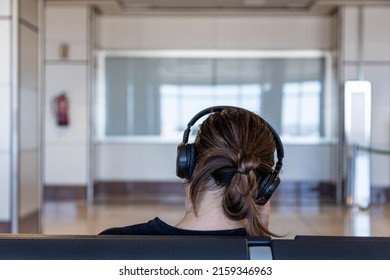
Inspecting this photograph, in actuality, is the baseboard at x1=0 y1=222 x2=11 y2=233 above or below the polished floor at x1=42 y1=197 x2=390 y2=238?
above

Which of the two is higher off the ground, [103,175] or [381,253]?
[381,253]

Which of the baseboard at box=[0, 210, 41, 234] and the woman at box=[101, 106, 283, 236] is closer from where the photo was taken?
the woman at box=[101, 106, 283, 236]

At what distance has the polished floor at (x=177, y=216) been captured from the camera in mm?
6726

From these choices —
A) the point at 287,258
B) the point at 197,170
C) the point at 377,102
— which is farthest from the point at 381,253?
the point at 377,102

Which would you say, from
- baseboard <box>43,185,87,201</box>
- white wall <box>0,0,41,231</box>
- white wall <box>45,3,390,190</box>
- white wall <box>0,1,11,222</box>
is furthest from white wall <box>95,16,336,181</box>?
white wall <box>0,1,11,222</box>

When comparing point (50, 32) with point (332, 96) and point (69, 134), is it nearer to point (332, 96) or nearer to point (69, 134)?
point (69, 134)

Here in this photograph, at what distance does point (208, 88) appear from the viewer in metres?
10.4

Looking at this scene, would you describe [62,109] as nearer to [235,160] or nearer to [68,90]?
[68,90]

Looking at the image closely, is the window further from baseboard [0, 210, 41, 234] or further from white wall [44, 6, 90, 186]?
baseboard [0, 210, 41, 234]

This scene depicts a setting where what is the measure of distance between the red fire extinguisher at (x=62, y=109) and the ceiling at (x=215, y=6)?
5.28ft

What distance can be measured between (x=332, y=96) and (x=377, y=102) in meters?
0.84

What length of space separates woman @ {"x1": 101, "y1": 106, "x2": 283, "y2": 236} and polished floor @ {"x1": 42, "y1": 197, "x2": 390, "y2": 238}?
4932mm

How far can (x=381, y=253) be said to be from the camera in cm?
97

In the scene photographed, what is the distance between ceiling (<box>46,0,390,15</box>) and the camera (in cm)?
915
